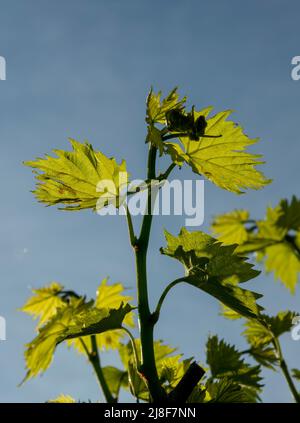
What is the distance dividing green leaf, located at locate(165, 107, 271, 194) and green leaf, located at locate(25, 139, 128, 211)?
0.62 ft

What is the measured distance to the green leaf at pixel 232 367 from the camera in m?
1.58

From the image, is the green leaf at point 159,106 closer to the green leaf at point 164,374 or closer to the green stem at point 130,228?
the green stem at point 130,228

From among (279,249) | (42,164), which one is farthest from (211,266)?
(279,249)

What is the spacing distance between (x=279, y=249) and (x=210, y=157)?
6.96ft

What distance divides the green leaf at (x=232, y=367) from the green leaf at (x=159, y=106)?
738mm

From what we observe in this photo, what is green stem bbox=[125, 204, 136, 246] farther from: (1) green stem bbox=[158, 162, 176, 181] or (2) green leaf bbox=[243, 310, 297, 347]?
(2) green leaf bbox=[243, 310, 297, 347]

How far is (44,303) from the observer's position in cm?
247

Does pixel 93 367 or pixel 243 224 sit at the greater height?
pixel 243 224

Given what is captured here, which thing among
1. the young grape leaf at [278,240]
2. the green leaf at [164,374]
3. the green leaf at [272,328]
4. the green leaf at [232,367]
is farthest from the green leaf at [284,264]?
the green leaf at [164,374]

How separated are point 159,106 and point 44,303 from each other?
150 centimetres

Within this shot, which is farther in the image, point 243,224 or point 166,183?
point 243,224
